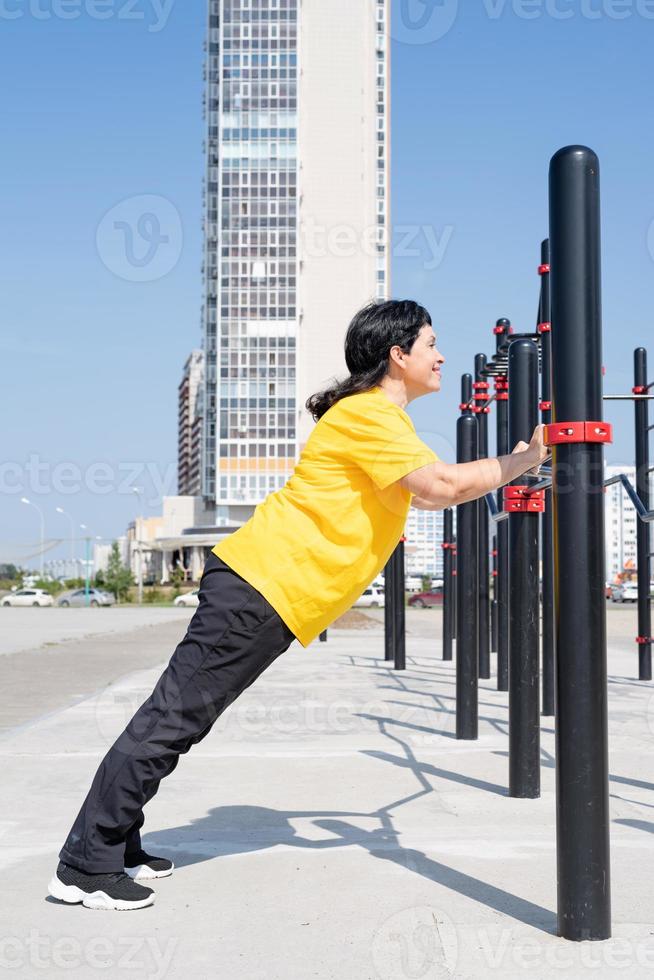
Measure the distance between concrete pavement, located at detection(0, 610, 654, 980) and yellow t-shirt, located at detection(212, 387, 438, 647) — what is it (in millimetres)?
805

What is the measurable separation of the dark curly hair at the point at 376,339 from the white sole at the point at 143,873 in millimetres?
1539

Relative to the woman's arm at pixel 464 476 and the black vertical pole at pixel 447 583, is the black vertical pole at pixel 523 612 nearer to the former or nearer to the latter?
the woman's arm at pixel 464 476

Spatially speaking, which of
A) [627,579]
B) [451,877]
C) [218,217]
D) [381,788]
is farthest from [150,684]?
[218,217]

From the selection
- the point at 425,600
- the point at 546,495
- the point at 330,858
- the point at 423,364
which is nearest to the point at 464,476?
the point at 423,364

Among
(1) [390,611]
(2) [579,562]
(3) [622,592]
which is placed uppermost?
(2) [579,562]

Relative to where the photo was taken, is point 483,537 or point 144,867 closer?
point 144,867

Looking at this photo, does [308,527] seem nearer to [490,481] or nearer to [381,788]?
[490,481]

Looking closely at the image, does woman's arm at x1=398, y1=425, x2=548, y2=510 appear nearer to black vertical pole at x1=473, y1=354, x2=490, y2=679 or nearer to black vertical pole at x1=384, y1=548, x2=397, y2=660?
black vertical pole at x1=473, y1=354, x2=490, y2=679

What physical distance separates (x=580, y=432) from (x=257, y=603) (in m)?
1.00

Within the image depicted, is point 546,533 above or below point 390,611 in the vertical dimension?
above

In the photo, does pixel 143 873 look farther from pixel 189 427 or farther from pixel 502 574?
pixel 189 427

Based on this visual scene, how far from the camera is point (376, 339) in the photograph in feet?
10.6

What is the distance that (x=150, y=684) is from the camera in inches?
380

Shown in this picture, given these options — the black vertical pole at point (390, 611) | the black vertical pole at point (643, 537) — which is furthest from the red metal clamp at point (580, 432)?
the black vertical pole at point (390, 611)
